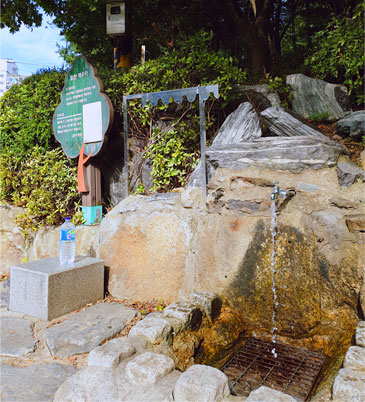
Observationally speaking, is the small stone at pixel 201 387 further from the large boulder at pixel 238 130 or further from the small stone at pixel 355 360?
the large boulder at pixel 238 130

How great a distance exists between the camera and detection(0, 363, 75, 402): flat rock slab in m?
2.29

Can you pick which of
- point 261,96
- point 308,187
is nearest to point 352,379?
point 308,187

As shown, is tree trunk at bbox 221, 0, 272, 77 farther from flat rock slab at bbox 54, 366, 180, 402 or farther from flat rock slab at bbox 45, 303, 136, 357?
flat rock slab at bbox 54, 366, 180, 402

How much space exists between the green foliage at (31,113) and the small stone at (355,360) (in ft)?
17.9

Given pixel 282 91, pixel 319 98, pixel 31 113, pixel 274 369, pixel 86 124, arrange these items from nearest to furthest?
pixel 274 369, pixel 86 124, pixel 319 98, pixel 282 91, pixel 31 113

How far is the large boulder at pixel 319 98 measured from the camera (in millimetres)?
5230

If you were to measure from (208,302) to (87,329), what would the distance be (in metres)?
1.20

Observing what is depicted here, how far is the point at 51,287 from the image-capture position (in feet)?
11.4

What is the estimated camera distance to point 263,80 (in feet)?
20.2

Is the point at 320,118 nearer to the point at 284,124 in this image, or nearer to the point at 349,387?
the point at 284,124

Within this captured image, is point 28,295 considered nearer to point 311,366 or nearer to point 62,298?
point 62,298

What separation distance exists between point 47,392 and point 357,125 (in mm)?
4440

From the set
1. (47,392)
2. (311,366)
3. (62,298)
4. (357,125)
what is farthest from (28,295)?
(357,125)

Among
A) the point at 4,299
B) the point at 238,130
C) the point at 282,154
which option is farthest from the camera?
the point at 238,130
